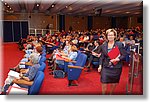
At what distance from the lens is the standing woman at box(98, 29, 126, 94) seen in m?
2.54

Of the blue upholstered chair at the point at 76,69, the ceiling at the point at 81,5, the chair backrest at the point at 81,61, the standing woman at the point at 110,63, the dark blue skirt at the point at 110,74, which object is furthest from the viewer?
the chair backrest at the point at 81,61

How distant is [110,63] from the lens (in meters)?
2.58

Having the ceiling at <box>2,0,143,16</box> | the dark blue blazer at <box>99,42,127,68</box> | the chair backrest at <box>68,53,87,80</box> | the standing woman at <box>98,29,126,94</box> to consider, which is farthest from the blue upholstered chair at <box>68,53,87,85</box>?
the dark blue blazer at <box>99,42,127,68</box>

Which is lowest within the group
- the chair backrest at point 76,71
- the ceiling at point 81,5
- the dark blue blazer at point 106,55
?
the chair backrest at point 76,71

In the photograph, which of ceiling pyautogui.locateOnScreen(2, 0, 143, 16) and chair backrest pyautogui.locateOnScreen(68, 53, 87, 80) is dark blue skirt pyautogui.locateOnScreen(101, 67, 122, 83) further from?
chair backrest pyautogui.locateOnScreen(68, 53, 87, 80)

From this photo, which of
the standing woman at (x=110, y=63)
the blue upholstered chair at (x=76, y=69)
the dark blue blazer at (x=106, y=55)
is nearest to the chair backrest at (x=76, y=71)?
the blue upholstered chair at (x=76, y=69)

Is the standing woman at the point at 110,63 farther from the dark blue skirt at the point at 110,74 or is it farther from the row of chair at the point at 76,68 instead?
the row of chair at the point at 76,68

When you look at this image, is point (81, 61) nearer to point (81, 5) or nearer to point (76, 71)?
point (76, 71)

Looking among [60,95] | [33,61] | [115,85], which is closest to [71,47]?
[33,61]

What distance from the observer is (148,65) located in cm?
226

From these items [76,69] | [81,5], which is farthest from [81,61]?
[81,5]

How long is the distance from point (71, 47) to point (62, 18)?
10371 mm

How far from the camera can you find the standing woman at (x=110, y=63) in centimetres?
254

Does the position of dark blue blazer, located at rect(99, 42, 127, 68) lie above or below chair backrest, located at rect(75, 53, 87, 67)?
above
